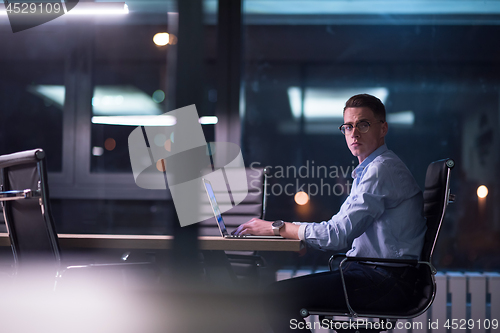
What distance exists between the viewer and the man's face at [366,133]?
194 cm

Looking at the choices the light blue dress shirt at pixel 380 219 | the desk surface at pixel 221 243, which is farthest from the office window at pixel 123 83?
the light blue dress shirt at pixel 380 219

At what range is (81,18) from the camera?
425 cm

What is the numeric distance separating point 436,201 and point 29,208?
71.7 inches

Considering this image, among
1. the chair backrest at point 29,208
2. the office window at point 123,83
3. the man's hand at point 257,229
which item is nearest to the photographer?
the chair backrest at point 29,208

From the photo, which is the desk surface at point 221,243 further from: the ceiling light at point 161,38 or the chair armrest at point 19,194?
the ceiling light at point 161,38

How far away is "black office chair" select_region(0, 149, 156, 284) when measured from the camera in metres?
1.78

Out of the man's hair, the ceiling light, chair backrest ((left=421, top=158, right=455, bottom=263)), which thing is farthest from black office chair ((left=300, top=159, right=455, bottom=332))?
the ceiling light

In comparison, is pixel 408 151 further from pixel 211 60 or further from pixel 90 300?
pixel 90 300

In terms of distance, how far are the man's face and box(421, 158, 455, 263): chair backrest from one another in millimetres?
284

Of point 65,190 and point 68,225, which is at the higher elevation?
point 65,190

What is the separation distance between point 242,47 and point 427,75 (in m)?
1.78

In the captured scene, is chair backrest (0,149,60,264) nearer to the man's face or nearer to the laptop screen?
the laptop screen

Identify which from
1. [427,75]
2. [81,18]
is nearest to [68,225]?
[81,18]
